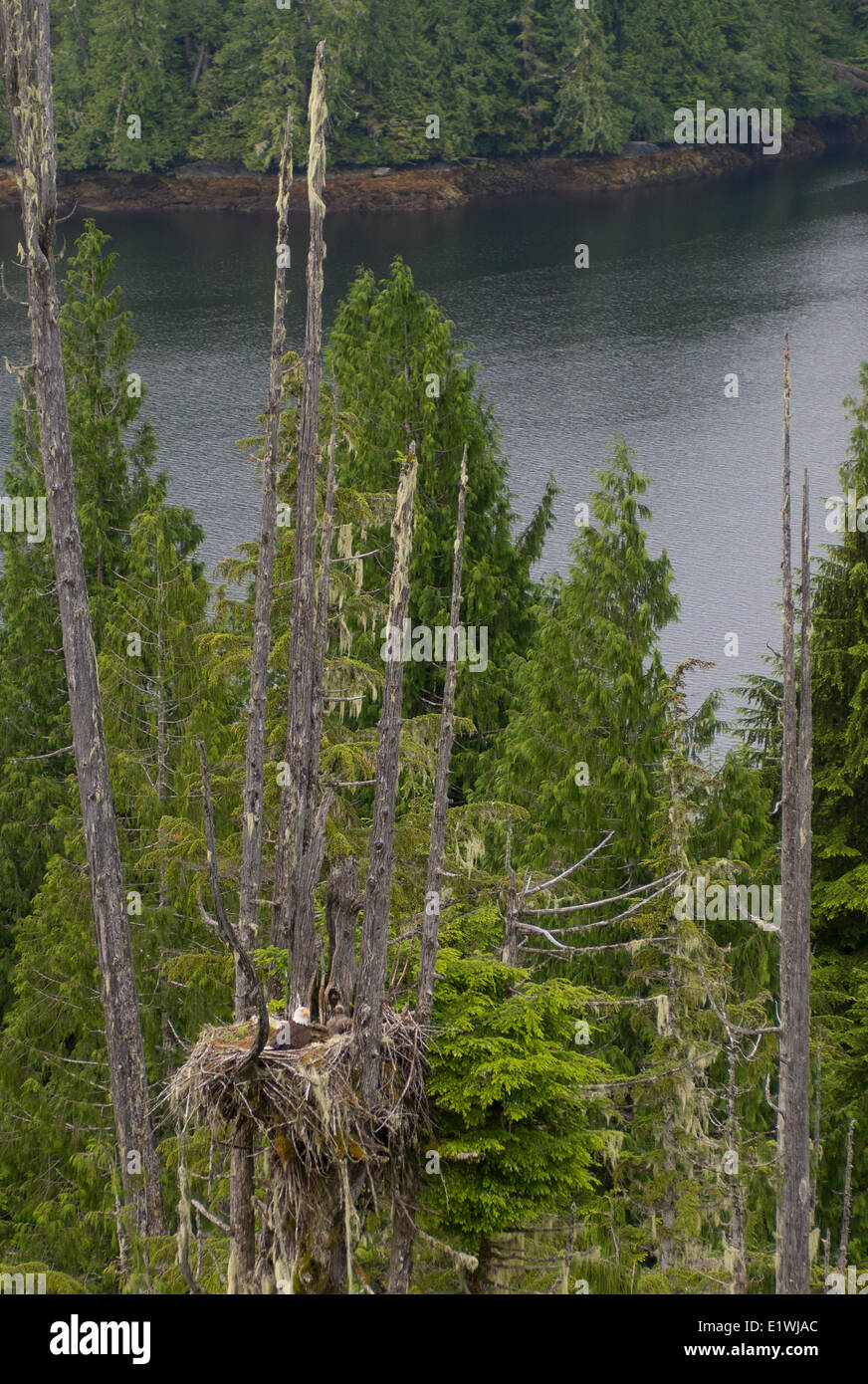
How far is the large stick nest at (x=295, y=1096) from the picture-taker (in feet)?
21.8

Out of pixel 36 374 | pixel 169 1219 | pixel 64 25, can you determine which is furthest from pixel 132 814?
pixel 64 25

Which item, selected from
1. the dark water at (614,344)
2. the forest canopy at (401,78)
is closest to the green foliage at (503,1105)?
the dark water at (614,344)

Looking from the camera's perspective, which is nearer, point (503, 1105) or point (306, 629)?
point (503, 1105)

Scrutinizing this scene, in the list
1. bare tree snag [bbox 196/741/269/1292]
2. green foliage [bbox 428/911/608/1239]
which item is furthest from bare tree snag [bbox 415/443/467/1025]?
bare tree snag [bbox 196/741/269/1292]

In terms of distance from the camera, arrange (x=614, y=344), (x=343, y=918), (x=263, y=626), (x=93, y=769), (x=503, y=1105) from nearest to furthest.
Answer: (x=503, y=1105) → (x=343, y=918) → (x=263, y=626) → (x=93, y=769) → (x=614, y=344)

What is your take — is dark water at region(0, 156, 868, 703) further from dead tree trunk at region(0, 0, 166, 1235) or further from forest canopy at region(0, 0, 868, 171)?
dead tree trunk at region(0, 0, 166, 1235)

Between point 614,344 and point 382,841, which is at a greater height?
point 614,344

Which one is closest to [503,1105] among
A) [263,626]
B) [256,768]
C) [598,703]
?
[256,768]

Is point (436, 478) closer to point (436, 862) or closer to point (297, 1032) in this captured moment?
point (436, 862)

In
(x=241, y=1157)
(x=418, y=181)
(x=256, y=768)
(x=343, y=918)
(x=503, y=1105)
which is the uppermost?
(x=418, y=181)

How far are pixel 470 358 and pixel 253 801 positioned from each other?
108 ft

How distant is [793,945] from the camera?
784cm

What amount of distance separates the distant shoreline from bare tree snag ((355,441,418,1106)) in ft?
228

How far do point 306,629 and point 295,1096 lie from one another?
3.99m
